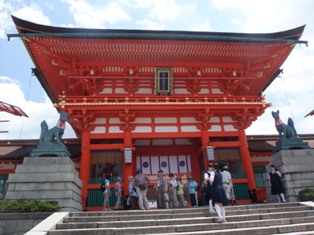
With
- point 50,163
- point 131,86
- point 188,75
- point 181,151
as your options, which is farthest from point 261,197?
point 50,163

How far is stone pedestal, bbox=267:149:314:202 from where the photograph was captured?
11.0m

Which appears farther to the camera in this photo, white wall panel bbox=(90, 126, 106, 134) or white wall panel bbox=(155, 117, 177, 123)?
white wall panel bbox=(155, 117, 177, 123)

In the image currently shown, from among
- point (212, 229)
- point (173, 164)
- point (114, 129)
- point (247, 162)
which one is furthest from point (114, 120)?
point (212, 229)

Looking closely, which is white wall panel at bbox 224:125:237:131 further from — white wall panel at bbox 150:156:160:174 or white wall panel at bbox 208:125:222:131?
white wall panel at bbox 150:156:160:174

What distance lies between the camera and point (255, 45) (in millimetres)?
15117

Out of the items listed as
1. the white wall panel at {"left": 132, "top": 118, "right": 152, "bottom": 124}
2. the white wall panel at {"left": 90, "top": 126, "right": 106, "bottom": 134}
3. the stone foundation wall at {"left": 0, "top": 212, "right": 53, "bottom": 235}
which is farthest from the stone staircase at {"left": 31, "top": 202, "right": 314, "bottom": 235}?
the white wall panel at {"left": 132, "top": 118, "right": 152, "bottom": 124}

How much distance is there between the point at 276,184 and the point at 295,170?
111 centimetres

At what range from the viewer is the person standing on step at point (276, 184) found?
1092cm

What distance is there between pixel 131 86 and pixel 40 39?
5.56 meters

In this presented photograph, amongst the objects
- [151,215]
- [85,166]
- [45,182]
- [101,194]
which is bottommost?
[151,215]

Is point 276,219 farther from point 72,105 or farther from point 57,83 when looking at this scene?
point 57,83

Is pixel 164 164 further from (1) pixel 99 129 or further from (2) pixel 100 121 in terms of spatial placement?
(2) pixel 100 121

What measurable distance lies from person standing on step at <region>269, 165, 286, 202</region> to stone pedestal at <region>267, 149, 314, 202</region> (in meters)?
0.33

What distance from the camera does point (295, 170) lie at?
445 inches
